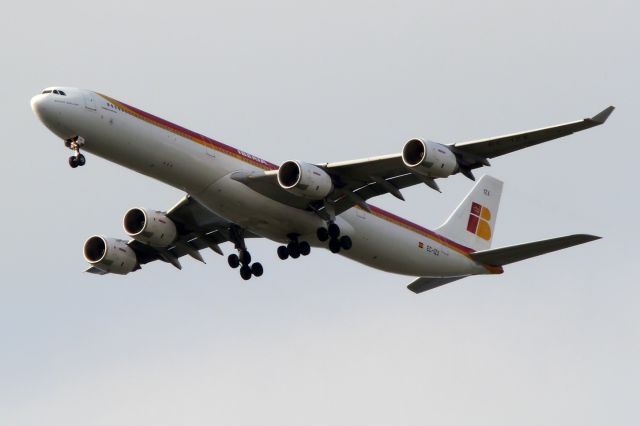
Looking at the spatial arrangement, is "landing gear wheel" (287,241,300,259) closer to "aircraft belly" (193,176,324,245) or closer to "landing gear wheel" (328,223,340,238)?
"aircraft belly" (193,176,324,245)

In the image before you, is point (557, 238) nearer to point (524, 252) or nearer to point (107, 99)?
point (524, 252)

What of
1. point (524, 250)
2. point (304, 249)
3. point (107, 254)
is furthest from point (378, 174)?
point (107, 254)

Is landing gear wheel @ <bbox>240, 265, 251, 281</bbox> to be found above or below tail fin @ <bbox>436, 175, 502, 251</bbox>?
below

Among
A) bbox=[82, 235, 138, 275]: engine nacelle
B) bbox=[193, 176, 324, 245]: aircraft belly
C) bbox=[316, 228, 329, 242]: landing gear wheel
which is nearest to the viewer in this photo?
bbox=[193, 176, 324, 245]: aircraft belly

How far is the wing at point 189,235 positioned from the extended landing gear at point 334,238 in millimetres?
4744

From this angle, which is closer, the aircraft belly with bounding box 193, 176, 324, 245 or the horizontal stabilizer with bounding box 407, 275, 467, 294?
the aircraft belly with bounding box 193, 176, 324, 245

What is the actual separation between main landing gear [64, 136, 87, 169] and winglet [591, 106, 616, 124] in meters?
17.9

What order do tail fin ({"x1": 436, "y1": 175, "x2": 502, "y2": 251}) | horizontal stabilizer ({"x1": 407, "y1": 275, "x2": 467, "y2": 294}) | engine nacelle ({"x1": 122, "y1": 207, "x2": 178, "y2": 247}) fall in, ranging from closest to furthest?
engine nacelle ({"x1": 122, "y1": 207, "x2": 178, "y2": 247}) < horizontal stabilizer ({"x1": 407, "y1": 275, "x2": 467, "y2": 294}) < tail fin ({"x1": 436, "y1": 175, "x2": 502, "y2": 251})

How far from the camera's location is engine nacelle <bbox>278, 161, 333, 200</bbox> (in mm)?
48875

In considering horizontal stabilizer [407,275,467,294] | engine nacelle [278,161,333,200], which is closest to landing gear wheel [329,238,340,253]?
engine nacelle [278,161,333,200]

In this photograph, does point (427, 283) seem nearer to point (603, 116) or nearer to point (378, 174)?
point (378, 174)

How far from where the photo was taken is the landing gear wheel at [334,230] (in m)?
51.8

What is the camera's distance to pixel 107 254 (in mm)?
56625

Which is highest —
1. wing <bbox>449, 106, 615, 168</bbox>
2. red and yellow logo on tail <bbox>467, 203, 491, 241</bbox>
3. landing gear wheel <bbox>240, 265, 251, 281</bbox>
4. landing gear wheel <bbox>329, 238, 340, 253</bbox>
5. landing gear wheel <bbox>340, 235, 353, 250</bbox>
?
red and yellow logo on tail <bbox>467, 203, 491, 241</bbox>
